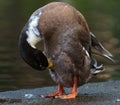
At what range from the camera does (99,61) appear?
21266mm

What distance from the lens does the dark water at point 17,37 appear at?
59.1 feet

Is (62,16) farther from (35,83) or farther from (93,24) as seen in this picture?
(93,24)

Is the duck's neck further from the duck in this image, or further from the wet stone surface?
the wet stone surface

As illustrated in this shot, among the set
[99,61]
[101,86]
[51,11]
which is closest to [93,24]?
[99,61]

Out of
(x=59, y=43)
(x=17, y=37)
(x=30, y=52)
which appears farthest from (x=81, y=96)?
(x=17, y=37)

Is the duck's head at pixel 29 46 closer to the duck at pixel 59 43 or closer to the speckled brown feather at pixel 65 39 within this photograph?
the duck at pixel 59 43

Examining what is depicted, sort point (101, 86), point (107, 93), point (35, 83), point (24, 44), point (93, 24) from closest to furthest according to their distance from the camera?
point (24, 44) → point (107, 93) → point (101, 86) → point (35, 83) → point (93, 24)

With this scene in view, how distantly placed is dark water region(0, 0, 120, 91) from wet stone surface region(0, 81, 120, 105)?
6.31 feet

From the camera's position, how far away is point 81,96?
42.7 ft

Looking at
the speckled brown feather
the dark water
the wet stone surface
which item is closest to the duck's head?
the speckled brown feather

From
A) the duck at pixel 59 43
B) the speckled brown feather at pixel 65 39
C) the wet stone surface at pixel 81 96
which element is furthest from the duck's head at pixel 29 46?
the wet stone surface at pixel 81 96

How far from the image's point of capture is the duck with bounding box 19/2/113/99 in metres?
11.8

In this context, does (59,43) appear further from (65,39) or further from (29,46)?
(29,46)

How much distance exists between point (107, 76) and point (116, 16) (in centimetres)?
2015
